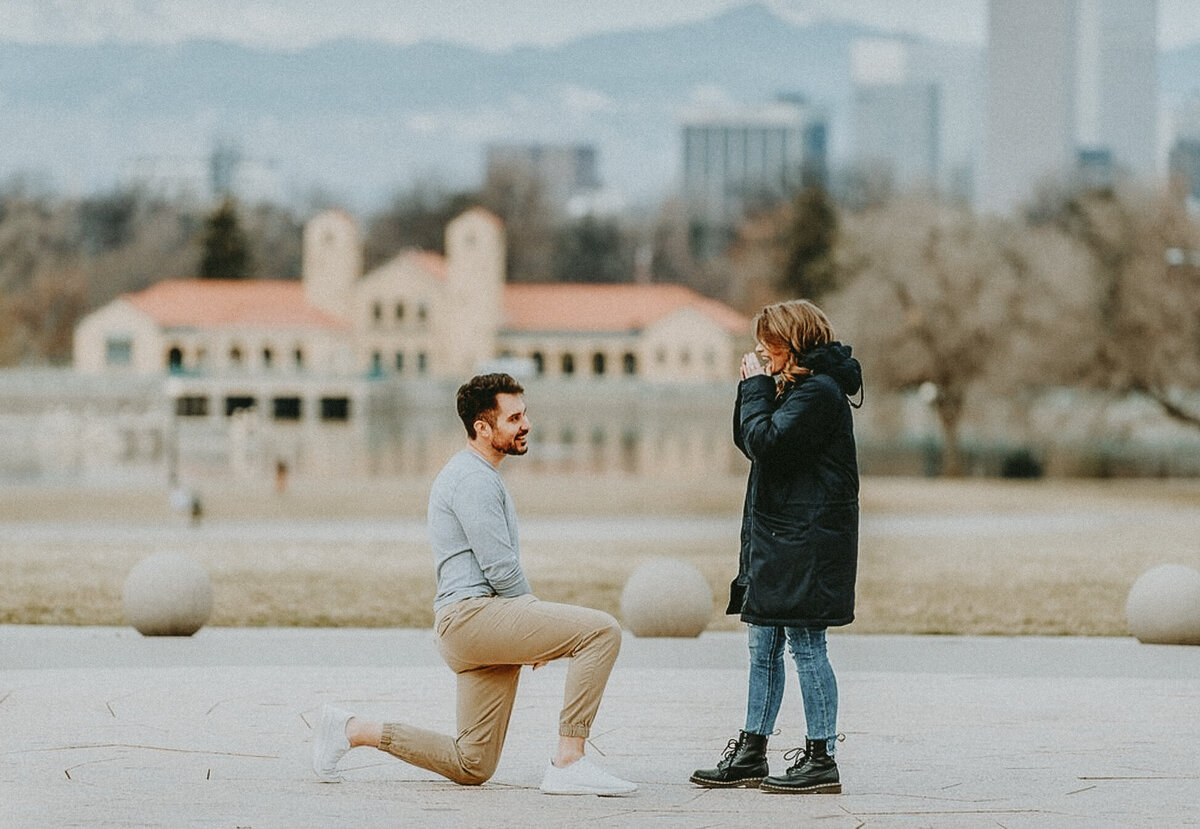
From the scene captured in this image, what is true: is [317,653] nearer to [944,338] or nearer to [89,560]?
[89,560]

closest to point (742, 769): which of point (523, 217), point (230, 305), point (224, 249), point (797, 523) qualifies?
point (797, 523)

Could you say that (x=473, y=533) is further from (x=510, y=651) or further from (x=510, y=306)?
(x=510, y=306)

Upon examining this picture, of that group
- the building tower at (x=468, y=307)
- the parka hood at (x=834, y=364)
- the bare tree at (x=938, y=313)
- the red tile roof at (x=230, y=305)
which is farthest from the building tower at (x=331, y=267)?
the parka hood at (x=834, y=364)

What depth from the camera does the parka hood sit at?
770 cm

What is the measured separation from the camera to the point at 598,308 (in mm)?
131875

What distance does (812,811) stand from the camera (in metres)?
7.41

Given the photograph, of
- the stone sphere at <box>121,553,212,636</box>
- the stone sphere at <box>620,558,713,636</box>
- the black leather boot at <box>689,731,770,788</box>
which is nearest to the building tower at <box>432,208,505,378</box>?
the stone sphere at <box>121,553,212,636</box>

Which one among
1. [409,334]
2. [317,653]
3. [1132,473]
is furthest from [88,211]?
[317,653]

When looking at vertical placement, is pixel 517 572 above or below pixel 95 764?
above

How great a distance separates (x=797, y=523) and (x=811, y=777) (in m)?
1.05

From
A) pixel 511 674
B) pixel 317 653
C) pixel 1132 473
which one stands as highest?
pixel 511 674

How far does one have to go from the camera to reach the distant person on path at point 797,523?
757 centimetres

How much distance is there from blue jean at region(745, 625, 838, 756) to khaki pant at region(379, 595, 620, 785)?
65 cm

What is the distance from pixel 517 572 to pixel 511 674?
0.45 meters
